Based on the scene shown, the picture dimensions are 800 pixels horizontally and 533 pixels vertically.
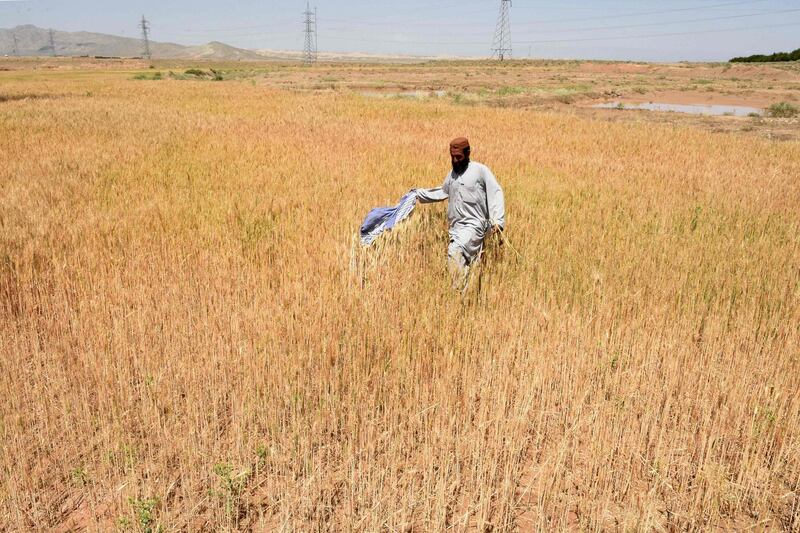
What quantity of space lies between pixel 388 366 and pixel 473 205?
2010mm

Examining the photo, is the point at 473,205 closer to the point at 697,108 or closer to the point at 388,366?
the point at 388,366

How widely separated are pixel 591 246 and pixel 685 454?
3.35m

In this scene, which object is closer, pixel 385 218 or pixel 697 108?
pixel 385 218

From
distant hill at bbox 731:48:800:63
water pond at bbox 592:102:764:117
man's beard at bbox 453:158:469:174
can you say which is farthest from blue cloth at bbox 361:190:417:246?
distant hill at bbox 731:48:800:63

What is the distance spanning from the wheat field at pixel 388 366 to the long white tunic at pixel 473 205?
1.45 feet

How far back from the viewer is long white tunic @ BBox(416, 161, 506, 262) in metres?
A: 4.79

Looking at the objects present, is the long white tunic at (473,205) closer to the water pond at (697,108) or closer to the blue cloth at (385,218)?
the blue cloth at (385,218)

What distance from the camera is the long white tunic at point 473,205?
4785 millimetres

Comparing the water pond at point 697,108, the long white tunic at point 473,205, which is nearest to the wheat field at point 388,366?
the long white tunic at point 473,205

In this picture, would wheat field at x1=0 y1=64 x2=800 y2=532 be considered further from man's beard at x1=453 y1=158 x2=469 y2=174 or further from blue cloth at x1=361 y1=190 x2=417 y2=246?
man's beard at x1=453 y1=158 x2=469 y2=174

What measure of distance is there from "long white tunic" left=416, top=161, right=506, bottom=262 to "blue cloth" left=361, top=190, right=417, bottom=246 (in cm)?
36

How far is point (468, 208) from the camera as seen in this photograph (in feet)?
16.0

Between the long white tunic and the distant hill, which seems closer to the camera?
the long white tunic

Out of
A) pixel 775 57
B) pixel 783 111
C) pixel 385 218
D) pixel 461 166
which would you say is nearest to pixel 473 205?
pixel 461 166
